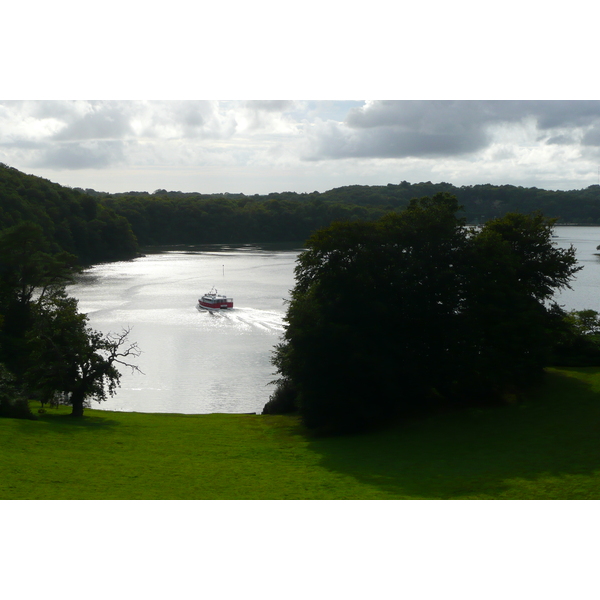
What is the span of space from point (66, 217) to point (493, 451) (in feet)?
379

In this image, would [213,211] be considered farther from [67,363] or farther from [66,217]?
[67,363]

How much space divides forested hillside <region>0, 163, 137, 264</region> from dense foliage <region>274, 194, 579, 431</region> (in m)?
79.8

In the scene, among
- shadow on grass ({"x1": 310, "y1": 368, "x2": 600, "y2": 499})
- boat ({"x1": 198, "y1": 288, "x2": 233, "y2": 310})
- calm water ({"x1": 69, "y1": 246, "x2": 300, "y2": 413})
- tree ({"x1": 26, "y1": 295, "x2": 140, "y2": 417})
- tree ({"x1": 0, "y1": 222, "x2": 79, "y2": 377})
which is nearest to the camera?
shadow on grass ({"x1": 310, "y1": 368, "x2": 600, "y2": 499})

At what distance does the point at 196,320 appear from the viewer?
66.1 metres

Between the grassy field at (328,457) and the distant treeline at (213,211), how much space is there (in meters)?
52.3

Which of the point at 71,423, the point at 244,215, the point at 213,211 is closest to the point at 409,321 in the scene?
the point at 71,423

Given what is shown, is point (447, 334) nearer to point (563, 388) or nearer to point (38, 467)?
point (563, 388)

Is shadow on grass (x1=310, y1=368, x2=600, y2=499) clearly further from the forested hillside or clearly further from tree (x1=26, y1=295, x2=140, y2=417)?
the forested hillside

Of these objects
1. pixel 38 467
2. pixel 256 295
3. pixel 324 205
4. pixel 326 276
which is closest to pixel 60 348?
pixel 38 467

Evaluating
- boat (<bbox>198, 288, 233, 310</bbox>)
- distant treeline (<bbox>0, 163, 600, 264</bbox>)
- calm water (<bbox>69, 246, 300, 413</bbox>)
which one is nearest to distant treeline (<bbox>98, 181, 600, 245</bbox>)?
distant treeline (<bbox>0, 163, 600, 264</bbox>)

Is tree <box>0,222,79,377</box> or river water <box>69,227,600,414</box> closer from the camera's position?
tree <box>0,222,79,377</box>

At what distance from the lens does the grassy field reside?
1619 centimetres

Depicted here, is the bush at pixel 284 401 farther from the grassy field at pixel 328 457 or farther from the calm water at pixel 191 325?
the grassy field at pixel 328 457

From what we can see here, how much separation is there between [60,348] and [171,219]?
14477 cm
